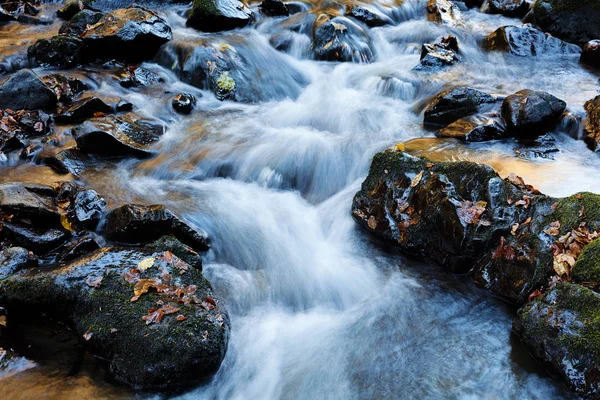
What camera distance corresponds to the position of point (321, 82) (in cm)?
1104

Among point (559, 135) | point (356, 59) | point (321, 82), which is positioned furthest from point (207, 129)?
point (559, 135)

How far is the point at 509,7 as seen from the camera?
13.8m

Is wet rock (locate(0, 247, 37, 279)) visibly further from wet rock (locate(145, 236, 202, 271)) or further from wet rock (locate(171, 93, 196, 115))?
wet rock (locate(171, 93, 196, 115))

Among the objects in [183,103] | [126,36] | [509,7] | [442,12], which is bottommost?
[183,103]

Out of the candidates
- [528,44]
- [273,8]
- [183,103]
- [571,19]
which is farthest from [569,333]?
[273,8]

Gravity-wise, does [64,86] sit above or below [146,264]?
below

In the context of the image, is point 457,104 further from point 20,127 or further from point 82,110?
point 20,127

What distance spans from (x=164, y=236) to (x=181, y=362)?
5.99ft

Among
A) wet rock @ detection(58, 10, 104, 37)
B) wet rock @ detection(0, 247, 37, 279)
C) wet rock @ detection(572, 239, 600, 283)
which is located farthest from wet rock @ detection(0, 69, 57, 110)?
wet rock @ detection(572, 239, 600, 283)

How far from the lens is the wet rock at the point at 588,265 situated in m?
4.35

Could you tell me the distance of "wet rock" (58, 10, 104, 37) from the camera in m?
12.0

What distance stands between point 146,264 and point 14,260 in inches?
65.1

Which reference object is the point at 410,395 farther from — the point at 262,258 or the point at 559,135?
the point at 559,135

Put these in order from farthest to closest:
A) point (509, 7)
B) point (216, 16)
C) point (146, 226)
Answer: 1. point (509, 7)
2. point (216, 16)
3. point (146, 226)
